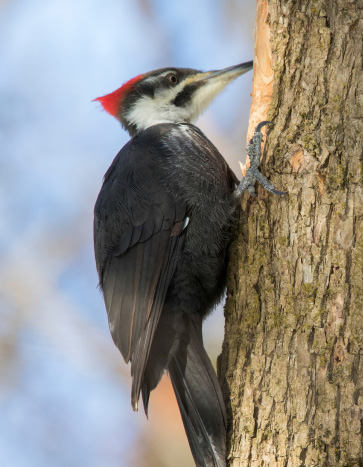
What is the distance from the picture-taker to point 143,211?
2.79 metres

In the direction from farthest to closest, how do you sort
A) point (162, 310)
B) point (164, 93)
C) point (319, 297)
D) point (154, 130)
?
1. point (164, 93)
2. point (154, 130)
3. point (162, 310)
4. point (319, 297)

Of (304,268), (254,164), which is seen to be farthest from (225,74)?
(304,268)

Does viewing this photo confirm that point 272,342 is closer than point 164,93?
Yes

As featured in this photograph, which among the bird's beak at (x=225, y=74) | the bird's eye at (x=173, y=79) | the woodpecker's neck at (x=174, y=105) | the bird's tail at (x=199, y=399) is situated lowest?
the bird's tail at (x=199, y=399)

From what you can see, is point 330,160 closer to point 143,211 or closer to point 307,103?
point 307,103

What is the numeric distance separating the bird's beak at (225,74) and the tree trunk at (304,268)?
0.83 m

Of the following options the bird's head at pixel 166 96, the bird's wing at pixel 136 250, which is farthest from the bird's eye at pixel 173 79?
the bird's wing at pixel 136 250

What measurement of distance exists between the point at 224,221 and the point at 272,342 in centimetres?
74

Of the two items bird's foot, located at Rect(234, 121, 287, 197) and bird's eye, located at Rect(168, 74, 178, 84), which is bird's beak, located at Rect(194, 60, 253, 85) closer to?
bird's eye, located at Rect(168, 74, 178, 84)

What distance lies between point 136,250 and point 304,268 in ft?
2.95

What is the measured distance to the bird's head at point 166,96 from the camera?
12.0ft

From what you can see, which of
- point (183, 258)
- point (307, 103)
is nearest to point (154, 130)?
point (183, 258)

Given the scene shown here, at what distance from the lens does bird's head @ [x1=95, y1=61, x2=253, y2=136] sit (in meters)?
3.65

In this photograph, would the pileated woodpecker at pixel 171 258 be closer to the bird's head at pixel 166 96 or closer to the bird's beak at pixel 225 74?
the bird's head at pixel 166 96
